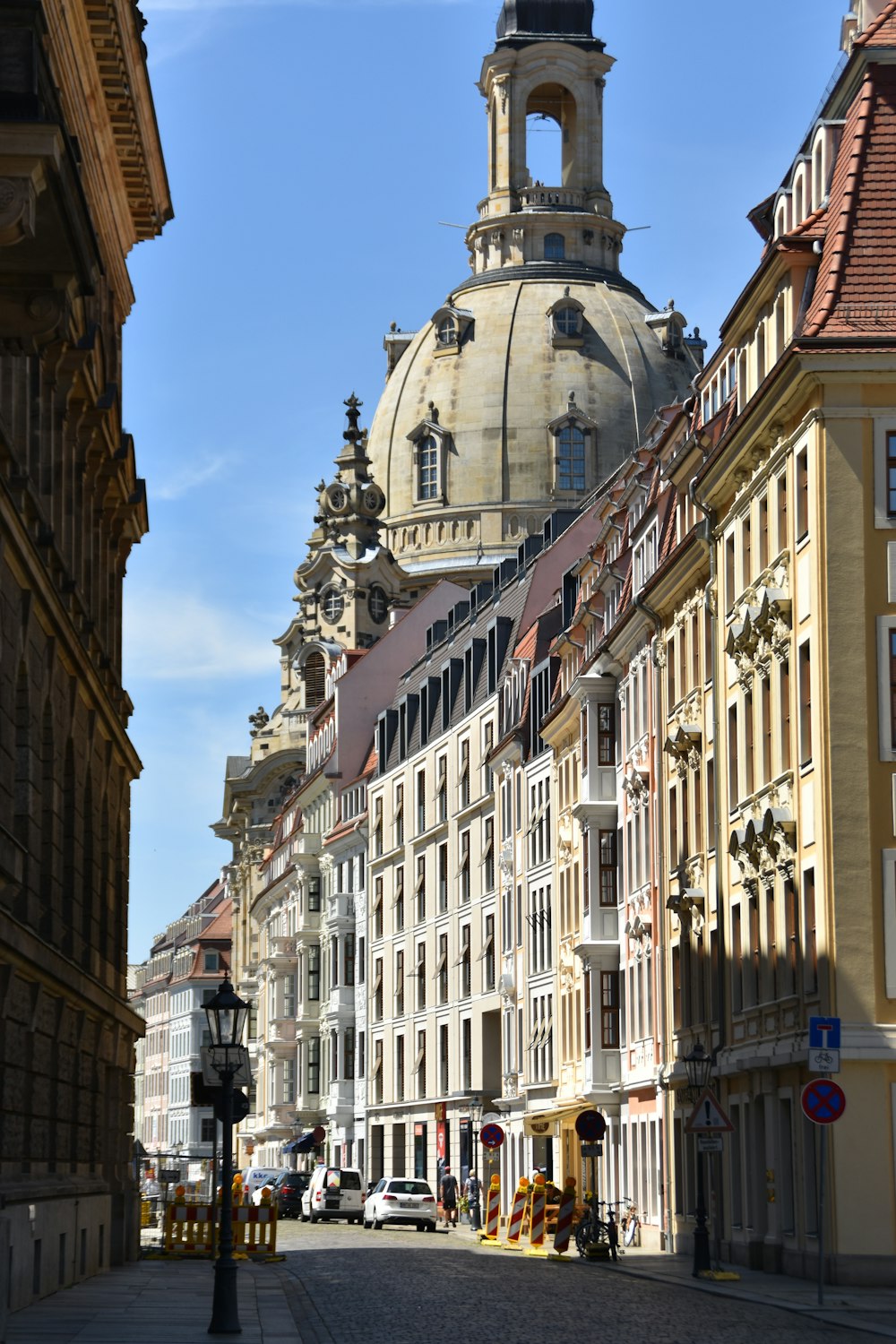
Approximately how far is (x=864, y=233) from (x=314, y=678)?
121m

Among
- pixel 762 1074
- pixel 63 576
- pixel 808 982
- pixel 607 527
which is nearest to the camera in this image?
pixel 63 576

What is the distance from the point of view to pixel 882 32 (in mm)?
44188

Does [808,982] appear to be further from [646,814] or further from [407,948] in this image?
[407,948]

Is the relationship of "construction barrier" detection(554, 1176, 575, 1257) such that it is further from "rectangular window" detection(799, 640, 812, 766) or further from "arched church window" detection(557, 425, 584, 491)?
"arched church window" detection(557, 425, 584, 491)

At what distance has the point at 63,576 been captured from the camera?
38312 millimetres

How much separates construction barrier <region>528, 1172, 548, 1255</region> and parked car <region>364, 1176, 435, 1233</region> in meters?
18.7

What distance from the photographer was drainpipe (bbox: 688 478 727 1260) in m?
48.2

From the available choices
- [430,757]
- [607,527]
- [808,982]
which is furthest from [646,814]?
[430,757]

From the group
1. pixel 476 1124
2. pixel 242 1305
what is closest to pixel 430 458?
pixel 476 1124

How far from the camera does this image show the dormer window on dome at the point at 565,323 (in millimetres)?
171375

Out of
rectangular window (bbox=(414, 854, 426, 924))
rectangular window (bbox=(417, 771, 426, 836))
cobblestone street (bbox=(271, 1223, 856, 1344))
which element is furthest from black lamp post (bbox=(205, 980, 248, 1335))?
rectangular window (bbox=(414, 854, 426, 924))

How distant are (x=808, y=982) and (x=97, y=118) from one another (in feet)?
63.5

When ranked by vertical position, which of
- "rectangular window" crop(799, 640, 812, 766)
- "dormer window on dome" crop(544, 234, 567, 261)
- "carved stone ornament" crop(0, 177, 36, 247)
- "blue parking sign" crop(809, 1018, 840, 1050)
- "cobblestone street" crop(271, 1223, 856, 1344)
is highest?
"dormer window on dome" crop(544, 234, 567, 261)

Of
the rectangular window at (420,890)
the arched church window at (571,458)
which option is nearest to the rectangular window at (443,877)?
the rectangular window at (420,890)
